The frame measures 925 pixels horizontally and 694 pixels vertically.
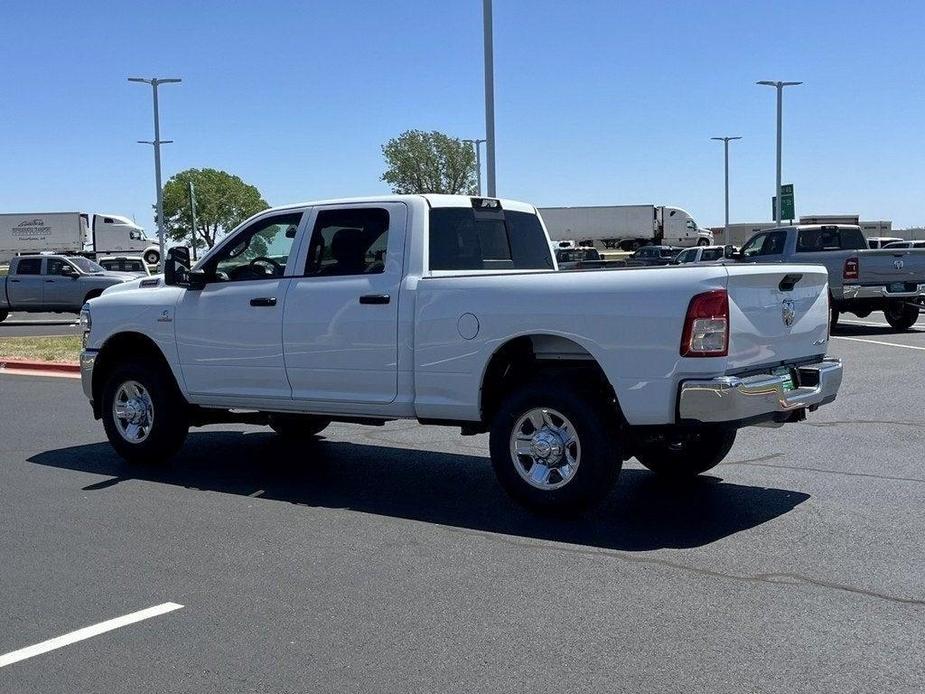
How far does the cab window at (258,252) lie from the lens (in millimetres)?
8602

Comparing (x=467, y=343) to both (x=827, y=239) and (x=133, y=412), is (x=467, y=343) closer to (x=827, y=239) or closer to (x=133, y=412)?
(x=133, y=412)

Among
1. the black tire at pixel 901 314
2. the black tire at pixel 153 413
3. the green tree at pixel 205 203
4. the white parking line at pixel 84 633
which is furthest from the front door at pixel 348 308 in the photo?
the green tree at pixel 205 203

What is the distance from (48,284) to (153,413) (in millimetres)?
22716

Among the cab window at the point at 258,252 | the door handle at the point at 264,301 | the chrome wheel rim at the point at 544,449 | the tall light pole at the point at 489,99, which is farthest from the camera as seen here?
the tall light pole at the point at 489,99

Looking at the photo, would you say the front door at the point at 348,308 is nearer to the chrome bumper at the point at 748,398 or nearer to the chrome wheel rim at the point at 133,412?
the chrome wheel rim at the point at 133,412

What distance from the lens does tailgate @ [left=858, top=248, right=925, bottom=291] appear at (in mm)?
21250

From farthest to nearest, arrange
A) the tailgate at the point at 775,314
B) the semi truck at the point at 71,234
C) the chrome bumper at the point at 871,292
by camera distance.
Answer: the semi truck at the point at 71,234 < the chrome bumper at the point at 871,292 < the tailgate at the point at 775,314

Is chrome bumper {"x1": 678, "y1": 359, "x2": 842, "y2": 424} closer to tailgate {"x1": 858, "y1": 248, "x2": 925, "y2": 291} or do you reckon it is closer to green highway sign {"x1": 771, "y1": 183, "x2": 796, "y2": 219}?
tailgate {"x1": 858, "y1": 248, "x2": 925, "y2": 291}

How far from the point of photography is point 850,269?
21312mm

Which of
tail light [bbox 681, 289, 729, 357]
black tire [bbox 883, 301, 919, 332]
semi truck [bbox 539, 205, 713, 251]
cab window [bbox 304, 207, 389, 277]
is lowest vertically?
black tire [bbox 883, 301, 919, 332]

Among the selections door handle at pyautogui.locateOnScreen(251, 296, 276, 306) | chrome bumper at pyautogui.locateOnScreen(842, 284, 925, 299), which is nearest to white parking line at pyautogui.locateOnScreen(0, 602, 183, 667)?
door handle at pyautogui.locateOnScreen(251, 296, 276, 306)

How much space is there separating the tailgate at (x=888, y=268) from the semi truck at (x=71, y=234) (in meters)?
55.2

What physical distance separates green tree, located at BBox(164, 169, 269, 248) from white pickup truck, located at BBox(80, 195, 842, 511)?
99.1 m

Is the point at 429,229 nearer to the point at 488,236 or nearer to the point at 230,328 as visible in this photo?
the point at 488,236
